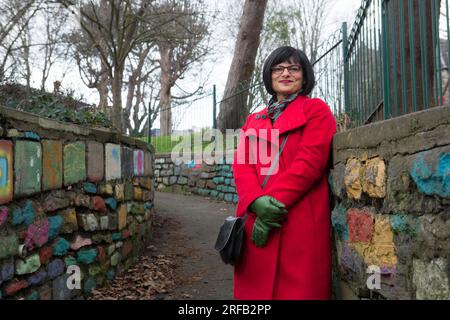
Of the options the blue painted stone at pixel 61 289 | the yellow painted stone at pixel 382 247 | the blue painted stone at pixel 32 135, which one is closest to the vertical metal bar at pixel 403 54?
the yellow painted stone at pixel 382 247

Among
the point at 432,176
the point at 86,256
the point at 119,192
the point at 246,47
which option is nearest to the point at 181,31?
the point at 246,47

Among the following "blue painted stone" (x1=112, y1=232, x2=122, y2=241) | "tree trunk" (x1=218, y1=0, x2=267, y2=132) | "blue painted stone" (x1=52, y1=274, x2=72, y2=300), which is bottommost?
"blue painted stone" (x1=52, y1=274, x2=72, y2=300)

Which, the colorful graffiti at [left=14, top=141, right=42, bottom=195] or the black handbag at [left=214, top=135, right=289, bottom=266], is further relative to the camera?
the colorful graffiti at [left=14, top=141, right=42, bottom=195]

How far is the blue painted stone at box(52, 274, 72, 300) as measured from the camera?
252 centimetres

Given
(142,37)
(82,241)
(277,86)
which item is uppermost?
(142,37)

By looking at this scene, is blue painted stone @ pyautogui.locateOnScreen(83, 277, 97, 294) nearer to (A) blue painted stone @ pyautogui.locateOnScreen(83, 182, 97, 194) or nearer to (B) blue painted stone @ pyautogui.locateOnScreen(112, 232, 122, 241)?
(B) blue painted stone @ pyautogui.locateOnScreen(112, 232, 122, 241)

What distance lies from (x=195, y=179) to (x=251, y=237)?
7.06 m

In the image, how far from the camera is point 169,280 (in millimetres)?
3539

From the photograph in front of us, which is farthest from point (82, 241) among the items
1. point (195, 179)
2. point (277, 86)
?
point (195, 179)

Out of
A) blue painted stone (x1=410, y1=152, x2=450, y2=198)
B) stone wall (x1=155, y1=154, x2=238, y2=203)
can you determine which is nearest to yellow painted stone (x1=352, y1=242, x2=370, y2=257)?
blue painted stone (x1=410, y1=152, x2=450, y2=198)

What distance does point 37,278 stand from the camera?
2.33 metres

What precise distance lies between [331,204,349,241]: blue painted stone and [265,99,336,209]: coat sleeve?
19cm

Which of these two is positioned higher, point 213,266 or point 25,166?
point 25,166

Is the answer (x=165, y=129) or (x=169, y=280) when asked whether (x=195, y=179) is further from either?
(x=169, y=280)
